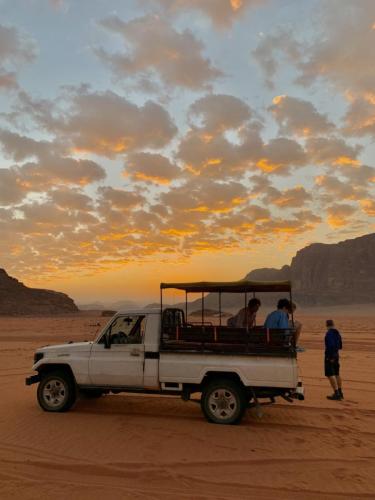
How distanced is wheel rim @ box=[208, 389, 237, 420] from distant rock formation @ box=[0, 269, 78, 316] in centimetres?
8125

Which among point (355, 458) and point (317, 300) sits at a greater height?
point (317, 300)

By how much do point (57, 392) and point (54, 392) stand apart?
0.06 metres

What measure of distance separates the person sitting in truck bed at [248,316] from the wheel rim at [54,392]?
401 cm

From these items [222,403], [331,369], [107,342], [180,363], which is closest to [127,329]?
[107,342]

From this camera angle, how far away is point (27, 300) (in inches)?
3814

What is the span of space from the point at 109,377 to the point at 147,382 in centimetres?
88

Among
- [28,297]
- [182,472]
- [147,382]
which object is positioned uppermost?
[28,297]

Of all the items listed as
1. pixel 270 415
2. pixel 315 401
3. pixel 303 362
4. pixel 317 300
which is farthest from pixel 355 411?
pixel 317 300

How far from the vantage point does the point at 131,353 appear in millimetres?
9664

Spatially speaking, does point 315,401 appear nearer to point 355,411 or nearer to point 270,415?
point 355,411

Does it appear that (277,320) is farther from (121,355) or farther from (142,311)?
(121,355)

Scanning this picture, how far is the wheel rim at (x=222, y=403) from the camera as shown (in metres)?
9.05

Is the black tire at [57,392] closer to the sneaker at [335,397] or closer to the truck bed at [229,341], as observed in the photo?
the truck bed at [229,341]

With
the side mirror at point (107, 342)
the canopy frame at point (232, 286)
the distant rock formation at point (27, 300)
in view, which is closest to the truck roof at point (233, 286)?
the canopy frame at point (232, 286)
